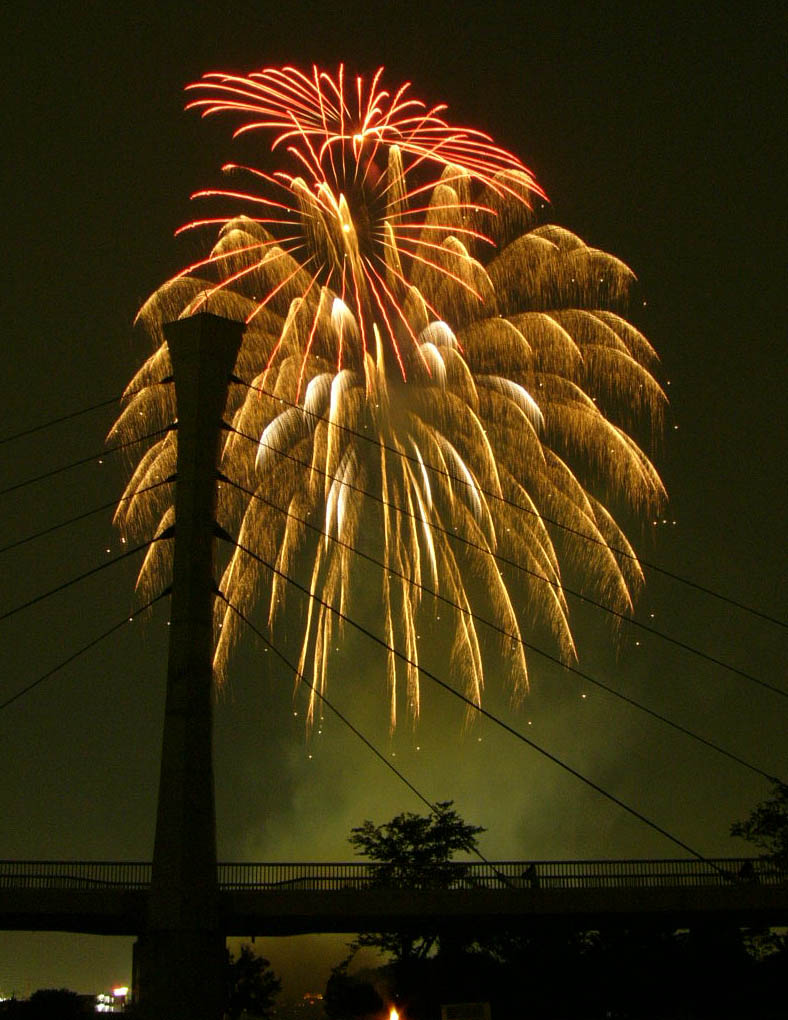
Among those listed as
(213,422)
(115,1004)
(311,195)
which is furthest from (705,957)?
(115,1004)

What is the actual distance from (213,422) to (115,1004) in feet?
185

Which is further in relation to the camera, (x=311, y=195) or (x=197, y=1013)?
(x=311, y=195)

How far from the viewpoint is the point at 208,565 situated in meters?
36.7

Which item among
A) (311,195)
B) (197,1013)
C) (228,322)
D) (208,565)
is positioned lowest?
(197,1013)

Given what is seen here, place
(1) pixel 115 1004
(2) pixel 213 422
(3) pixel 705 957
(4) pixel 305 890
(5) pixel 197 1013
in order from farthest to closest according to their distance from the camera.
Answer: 1. (1) pixel 115 1004
2. (3) pixel 705 957
3. (2) pixel 213 422
4. (4) pixel 305 890
5. (5) pixel 197 1013

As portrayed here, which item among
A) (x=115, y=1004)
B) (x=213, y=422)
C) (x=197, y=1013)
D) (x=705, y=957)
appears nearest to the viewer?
(x=197, y=1013)

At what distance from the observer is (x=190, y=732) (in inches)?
1366

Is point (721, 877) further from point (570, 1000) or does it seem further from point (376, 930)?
point (570, 1000)

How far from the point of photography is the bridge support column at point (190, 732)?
33.2 m

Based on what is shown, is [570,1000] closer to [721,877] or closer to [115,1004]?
[721,877]

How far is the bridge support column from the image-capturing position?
33188mm

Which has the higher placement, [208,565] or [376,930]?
[208,565]

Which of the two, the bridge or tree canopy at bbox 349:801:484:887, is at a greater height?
tree canopy at bbox 349:801:484:887

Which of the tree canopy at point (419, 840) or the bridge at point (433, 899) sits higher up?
the tree canopy at point (419, 840)
